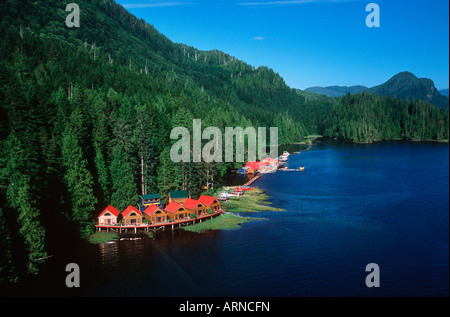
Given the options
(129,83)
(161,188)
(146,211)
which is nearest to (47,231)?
(146,211)

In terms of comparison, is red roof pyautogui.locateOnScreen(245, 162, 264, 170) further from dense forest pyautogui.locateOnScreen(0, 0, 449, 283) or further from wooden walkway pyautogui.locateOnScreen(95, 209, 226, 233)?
wooden walkway pyautogui.locateOnScreen(95, 209, 226, 233)

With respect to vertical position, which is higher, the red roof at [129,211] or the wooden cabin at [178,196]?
the wooden cabin at [178,196]

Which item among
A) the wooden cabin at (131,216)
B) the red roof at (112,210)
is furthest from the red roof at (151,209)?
the red roof at (112,210)

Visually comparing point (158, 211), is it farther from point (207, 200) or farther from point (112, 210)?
point (207, 200)

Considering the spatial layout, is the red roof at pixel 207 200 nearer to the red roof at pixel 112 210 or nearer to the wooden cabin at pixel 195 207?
the wooden cabin at pixel 195 207

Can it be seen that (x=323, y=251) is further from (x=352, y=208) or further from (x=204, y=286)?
(x=352, y=208)
